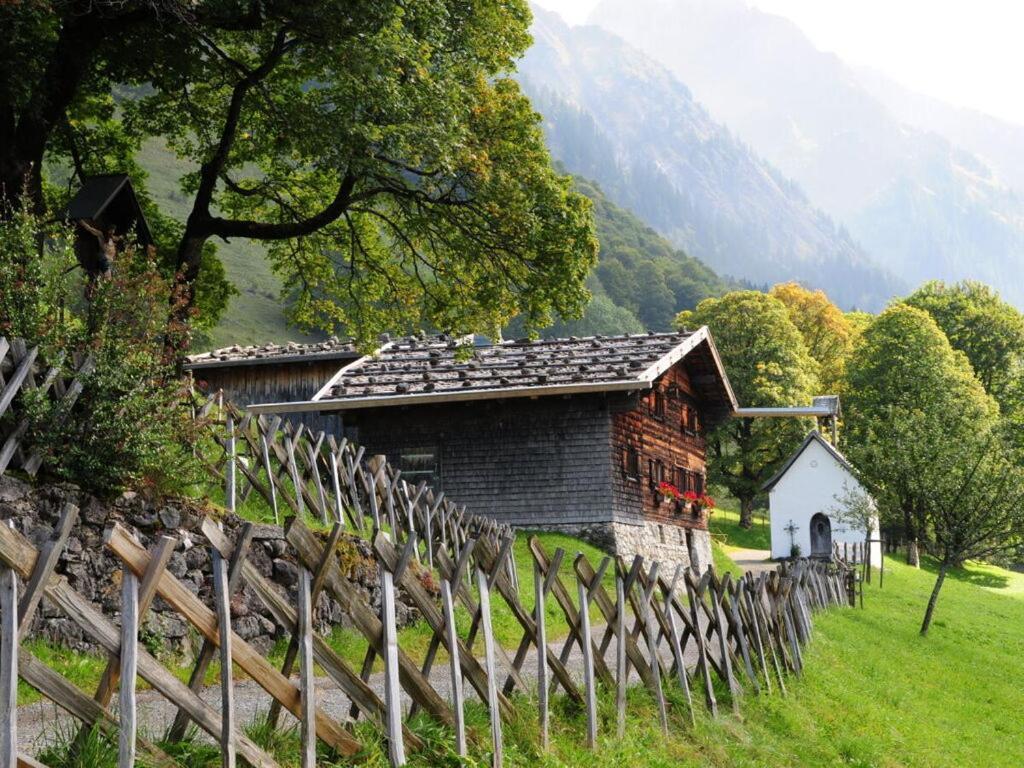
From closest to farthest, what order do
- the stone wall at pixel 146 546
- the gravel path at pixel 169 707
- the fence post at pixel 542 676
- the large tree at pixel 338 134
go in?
the gravel path at pixel 169 707
the fence post at pixel 542 676
the stone wall at pixel 146 546
the large tree at pixel 338 134

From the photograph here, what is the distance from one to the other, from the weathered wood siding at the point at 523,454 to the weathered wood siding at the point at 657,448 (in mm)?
607

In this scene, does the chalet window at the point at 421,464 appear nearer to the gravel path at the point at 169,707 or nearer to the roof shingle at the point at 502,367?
the roof shingle at the point at 502,367

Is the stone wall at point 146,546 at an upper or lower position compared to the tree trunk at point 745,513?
upper

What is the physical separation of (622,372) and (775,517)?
23.4 m

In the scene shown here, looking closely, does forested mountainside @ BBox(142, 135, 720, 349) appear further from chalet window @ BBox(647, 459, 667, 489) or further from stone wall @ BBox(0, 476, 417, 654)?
stone wall @ BBox(0, 476, 417, 654)

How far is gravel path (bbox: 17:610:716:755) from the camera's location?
6043 millimetres

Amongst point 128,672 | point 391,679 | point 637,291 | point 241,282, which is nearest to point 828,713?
point 391,679

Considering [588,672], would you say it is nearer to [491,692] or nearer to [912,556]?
[491,692]

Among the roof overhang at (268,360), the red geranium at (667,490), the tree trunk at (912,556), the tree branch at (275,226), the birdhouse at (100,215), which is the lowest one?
the tree trunk at (912,556)

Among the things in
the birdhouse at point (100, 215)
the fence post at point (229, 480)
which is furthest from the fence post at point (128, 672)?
the birdhouse at point (100, 215)

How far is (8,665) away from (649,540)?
25.7 meters

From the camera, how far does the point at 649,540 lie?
1136 inches

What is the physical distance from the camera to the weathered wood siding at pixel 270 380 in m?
34.5

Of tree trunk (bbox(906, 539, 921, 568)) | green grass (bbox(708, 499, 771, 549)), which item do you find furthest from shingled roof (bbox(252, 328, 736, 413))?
tree trunk (bbox(906, 539, 921, 568))
